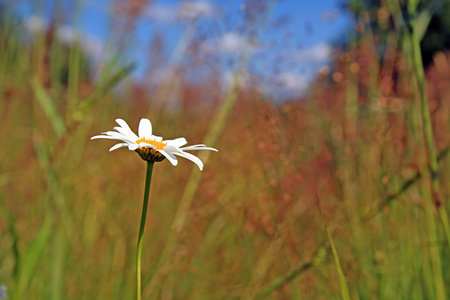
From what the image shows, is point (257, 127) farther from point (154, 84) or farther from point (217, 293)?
point (154, 84)

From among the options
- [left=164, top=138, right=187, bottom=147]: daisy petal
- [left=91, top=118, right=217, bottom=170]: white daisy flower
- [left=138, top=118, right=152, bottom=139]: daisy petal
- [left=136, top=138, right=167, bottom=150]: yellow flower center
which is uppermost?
[left=138, top=118, right=152, bottom=139]: daisy petal

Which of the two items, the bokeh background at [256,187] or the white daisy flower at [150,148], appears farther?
the bokeh background at [256,187]

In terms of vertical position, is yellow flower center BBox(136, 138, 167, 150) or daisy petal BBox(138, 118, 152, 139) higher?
daisy petal BBox(138, 118, 152, 139)

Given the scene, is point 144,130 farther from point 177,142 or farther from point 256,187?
point 256,187

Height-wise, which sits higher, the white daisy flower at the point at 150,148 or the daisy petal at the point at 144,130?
the daisy petal at the point at 144,130

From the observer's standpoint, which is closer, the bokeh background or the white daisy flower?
the white daisy flower

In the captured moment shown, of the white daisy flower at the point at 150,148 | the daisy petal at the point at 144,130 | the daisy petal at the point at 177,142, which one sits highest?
the daisy petal at the point at 144,130

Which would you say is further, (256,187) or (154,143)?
(256,187)

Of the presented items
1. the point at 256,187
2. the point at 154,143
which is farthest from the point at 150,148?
the point at 256,187

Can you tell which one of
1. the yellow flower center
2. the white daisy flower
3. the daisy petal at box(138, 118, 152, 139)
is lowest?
the white daisy flower

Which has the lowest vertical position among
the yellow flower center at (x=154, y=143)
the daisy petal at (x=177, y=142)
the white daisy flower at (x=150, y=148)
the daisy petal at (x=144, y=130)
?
the white daisy flower at (x=150, y=148)

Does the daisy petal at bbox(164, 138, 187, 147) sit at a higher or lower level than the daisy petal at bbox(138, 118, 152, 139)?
lower
